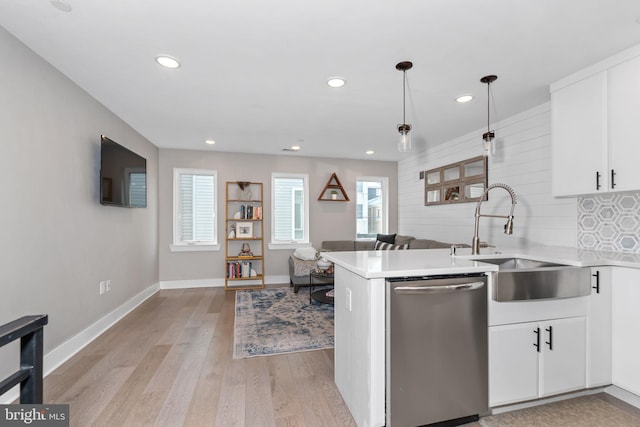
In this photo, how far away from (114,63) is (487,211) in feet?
13.8

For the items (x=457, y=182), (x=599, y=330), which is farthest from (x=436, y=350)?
(x=457, y=182)

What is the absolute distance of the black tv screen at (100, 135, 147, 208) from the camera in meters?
2.93

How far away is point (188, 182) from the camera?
5172 millimetres

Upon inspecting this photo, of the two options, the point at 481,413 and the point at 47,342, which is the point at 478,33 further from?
the point at 47,342

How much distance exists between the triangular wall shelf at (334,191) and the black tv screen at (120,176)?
2.97 meters

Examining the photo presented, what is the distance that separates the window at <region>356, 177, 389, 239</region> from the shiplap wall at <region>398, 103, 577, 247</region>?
1.35 m

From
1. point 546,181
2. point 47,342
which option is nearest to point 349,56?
point 546,181

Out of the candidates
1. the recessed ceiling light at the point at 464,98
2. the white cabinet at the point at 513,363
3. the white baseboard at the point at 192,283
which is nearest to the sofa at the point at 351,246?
the white baseboard at the point at 192,283

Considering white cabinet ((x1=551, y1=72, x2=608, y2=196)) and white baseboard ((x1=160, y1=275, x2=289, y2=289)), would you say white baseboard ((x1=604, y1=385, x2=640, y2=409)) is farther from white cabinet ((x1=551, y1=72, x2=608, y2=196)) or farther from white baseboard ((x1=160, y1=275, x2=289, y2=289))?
white baseboard ((x1=160, y1=275, x2=289, y2=289))

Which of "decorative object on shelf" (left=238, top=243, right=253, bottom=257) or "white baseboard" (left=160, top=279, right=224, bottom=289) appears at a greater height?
"decorative object on shelf" (left=238, top=243, right=253, bottom=257)

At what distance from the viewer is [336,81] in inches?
101

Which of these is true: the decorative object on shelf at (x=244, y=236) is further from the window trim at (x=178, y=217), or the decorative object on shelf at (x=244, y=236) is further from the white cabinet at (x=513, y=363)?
the white cabinet at (x=513, y=363)

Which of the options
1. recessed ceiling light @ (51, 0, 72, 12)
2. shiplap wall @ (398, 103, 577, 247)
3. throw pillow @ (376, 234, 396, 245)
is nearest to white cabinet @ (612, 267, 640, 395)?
shiplap wall @ (398, 103, 577, 247)

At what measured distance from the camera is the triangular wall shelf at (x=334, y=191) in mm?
5645
